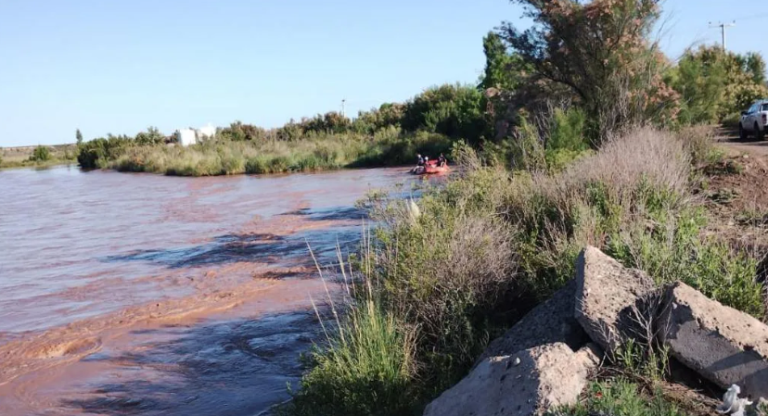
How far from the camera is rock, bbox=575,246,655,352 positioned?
4.45 meters

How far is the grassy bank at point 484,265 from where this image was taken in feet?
17.6

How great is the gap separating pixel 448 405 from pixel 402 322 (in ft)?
5.31

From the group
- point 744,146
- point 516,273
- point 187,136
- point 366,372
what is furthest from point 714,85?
point 187,136

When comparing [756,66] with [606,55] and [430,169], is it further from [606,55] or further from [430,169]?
[606,55]

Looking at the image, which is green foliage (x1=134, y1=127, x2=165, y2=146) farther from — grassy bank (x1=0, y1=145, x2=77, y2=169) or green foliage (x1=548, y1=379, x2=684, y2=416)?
green foliage (x1=548, y1=379, x2=684, y2=416)

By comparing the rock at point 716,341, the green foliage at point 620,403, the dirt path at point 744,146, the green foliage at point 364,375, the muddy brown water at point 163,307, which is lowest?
the muddy brown water at point 163,307

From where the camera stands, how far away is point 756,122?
22734 millimetres

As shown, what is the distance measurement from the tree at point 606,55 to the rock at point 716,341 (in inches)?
430

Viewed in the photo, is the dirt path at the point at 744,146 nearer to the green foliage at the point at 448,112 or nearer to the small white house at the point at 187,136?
the green foliage at the point at 448,112

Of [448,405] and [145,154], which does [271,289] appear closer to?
[448,405]

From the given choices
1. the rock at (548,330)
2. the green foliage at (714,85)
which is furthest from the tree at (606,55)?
the rock at (548,330)

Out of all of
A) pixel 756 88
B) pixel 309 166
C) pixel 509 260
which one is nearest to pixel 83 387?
pixel 509 260

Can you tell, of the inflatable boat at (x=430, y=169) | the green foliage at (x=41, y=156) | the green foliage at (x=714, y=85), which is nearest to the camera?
the green foliage at (x=714, y=85)

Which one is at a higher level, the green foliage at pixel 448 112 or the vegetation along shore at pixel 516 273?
the green foliage at pixel 448 112
